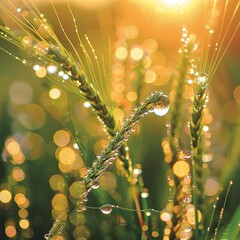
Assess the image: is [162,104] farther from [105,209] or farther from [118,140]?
[105,209]

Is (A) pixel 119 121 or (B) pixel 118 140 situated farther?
(A) pixel 119 121

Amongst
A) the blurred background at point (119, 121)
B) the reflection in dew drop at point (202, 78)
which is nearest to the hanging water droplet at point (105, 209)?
the blurred background at point (119, 121)

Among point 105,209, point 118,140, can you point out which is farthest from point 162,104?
point 105,209

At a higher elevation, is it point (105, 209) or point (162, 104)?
point (162, 104)

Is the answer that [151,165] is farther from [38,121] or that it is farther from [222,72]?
[222,72]

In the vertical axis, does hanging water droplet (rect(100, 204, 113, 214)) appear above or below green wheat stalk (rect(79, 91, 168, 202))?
below

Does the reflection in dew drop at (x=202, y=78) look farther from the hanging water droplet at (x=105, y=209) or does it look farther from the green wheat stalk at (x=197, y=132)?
the hanging water droplet at (x=105, y=209)

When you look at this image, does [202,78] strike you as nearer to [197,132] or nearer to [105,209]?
[197,132]

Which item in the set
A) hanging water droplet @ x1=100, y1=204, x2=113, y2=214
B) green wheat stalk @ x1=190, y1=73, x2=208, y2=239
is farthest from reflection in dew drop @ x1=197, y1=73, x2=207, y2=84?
hanging water droplet @ x1=100, y1=204, x2=113, y2=214

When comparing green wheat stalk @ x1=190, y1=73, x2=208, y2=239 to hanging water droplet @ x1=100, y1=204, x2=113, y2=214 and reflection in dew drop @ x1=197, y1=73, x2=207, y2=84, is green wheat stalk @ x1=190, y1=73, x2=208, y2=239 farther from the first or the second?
hanging water droplet @ x1=100, y1=204, x2=113, y2=214

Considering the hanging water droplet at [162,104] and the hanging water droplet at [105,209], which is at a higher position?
the hanging water droplet at [162,104]

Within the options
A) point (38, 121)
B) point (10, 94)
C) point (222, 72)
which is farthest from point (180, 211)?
point (10, 94)
